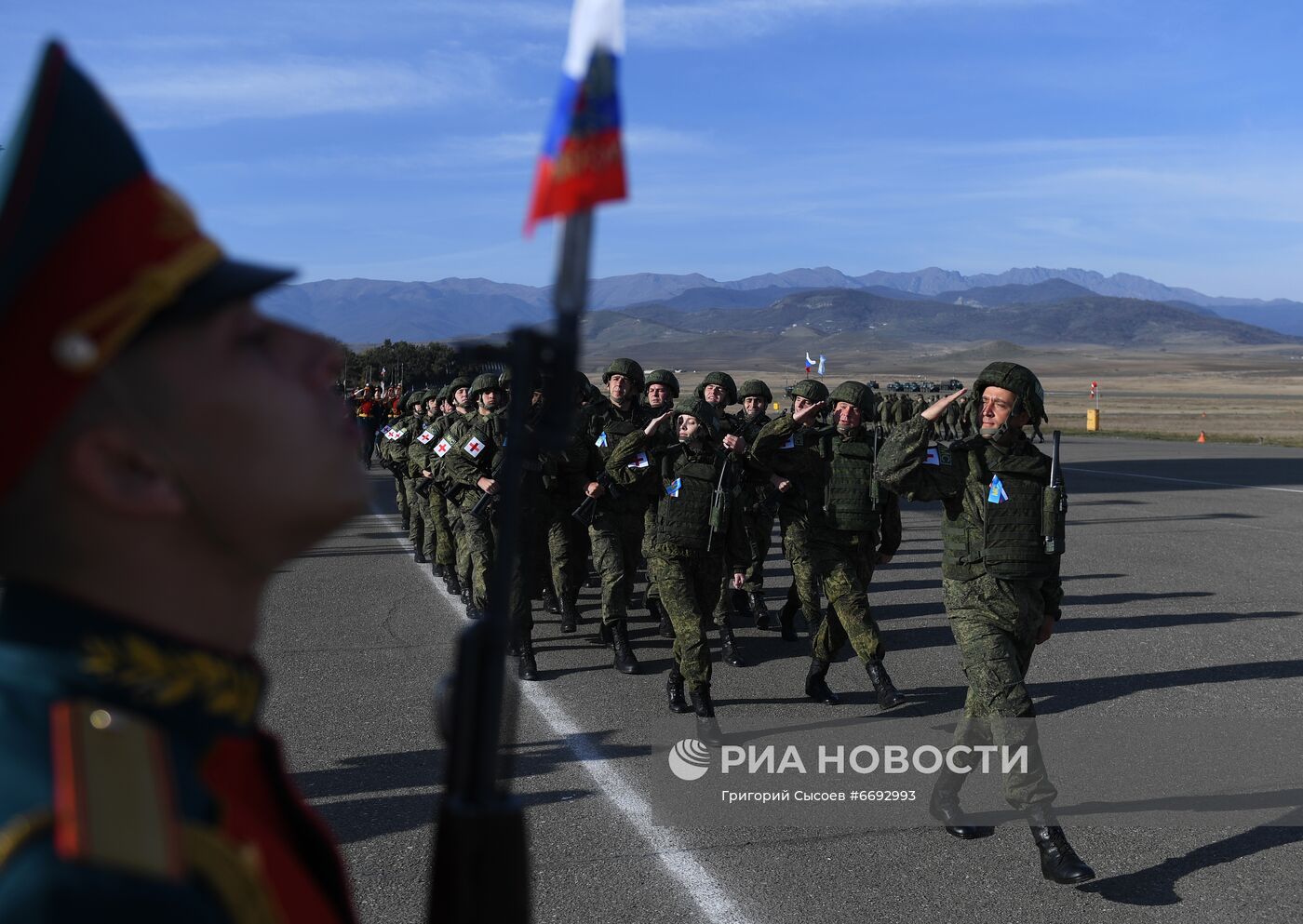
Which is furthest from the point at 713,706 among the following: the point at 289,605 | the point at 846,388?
the point at 289,605

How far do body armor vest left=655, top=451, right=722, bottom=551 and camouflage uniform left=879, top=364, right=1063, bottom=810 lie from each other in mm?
2064

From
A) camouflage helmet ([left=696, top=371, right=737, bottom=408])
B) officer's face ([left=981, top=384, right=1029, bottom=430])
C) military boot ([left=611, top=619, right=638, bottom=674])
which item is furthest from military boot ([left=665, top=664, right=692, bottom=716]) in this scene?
camouflage helmet ([left=696, top=371, right=737, bottom=408])

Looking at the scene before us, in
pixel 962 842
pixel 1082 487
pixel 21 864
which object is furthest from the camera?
pixel 1082 487

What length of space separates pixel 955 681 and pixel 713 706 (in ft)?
6.02

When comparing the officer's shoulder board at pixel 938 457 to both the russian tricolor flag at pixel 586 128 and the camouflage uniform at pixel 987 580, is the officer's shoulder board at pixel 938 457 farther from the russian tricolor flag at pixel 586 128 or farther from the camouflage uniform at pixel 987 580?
the russian tricolor flag at pixel 586 128

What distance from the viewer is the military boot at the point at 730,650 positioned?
988 cm

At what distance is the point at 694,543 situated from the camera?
838cm

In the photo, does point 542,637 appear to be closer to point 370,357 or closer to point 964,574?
point 964,574

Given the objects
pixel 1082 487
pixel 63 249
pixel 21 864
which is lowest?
pixel 1082 487

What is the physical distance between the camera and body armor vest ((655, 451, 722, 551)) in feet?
27.5

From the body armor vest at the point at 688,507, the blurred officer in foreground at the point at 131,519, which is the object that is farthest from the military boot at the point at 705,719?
the blurred officer in foreground at the point at 131,519

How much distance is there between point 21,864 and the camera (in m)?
0.94

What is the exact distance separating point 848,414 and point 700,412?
1122 mm

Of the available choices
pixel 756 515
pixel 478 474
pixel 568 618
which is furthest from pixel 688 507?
pixel 756 515
